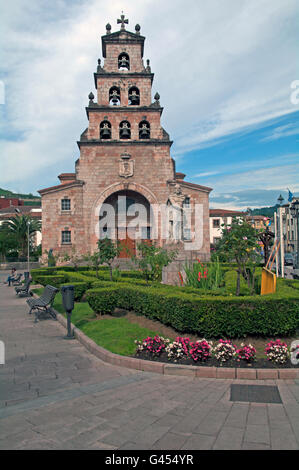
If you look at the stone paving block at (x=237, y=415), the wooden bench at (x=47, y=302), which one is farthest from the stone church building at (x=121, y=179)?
the stone paving block at (x=237, y=415)

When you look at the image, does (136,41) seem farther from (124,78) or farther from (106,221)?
(106,221)

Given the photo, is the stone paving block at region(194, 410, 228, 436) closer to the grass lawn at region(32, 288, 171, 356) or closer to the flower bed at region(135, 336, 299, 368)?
the flower bed at region(135, 336, 299, 368)

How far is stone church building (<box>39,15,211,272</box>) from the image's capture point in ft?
100

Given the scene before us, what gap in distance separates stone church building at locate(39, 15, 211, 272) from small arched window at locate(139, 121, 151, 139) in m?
0.07

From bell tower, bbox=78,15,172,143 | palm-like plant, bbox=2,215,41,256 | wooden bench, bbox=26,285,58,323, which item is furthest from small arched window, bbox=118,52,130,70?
wooden bench, bbox=26,285,58,323

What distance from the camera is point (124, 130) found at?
102 ft

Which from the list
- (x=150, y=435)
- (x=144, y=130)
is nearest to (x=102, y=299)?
(x=150, y=435)

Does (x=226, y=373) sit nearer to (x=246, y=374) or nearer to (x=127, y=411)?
(x=246, y=374)

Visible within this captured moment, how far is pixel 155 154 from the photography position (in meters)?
31.2

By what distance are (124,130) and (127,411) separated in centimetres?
2883

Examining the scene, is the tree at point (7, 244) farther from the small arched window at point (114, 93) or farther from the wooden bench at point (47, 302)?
the wooden bench at point (47, 302)

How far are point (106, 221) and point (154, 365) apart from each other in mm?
26250

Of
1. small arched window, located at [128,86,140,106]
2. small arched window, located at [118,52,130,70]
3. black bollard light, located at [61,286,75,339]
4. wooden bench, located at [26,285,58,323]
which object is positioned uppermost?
small arched window, located at [118,52,130,70]

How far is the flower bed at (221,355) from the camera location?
20.3ft
